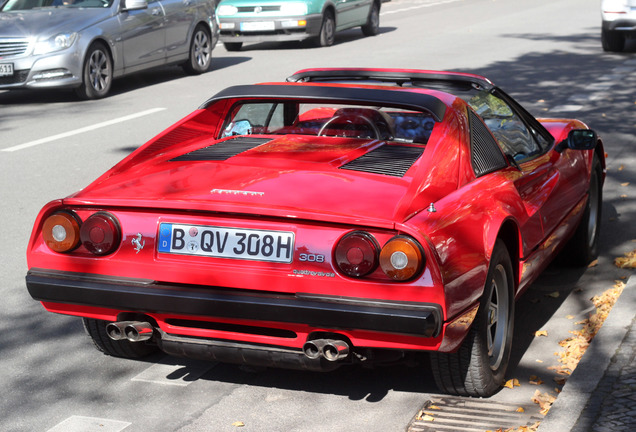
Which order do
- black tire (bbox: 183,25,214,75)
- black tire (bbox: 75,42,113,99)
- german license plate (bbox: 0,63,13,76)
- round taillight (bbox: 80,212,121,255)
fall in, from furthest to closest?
black tire (bbox: 183,25,214,75) → black tire (bbox: 75,42,113,99) → german license plate (bbox: 0,63,13,76) → round taillight (bbox: 80,212,121,255)

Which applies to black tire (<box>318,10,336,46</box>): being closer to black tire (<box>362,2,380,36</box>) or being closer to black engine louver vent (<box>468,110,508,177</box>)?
black tire (<box>362,2,380,36</box>)

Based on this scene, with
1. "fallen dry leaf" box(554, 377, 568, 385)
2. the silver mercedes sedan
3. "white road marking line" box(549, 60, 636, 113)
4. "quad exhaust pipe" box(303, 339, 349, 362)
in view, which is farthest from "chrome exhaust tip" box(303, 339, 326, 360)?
the silver mercedes sedan

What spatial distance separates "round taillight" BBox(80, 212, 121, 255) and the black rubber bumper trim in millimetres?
123

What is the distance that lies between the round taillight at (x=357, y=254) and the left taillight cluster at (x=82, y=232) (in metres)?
0.94

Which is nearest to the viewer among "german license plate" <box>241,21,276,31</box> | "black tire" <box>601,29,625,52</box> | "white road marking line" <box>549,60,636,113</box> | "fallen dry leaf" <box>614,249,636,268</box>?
"fallen dry leaf" <box>614,249,636,268</box>

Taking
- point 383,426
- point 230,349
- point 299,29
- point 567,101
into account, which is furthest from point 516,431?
point 299,29

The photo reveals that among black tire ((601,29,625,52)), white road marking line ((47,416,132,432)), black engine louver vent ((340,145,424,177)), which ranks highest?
black engine louver vent ((340,145,424,177))

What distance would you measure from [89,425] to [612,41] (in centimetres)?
1537

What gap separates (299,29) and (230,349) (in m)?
15.5

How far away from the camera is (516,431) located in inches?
157

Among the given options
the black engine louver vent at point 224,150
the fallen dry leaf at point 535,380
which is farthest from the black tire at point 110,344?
the fallen dry leaf at point 535,380

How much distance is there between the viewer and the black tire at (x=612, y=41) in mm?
17625

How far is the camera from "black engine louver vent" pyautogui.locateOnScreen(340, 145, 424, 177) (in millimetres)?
4281

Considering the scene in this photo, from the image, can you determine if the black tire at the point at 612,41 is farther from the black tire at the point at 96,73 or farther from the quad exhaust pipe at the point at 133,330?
the quad exhaust pipe at the point at 133,330
